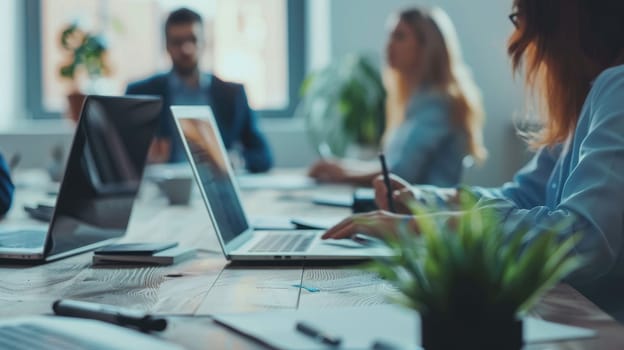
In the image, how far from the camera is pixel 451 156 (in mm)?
3275

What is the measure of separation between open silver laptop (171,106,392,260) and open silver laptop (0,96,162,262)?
128mm

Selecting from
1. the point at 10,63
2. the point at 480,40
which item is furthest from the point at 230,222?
the point at 10,63

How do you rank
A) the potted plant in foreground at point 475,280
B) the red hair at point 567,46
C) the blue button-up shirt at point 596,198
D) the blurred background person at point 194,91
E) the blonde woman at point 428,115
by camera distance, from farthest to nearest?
the blurred background person at point 194,91 < the blonde woman at point 428,115 < the red hair at point 567,46 < the blue button-up shirt at point 596,198 < the potted plant in foreground at point 475,280

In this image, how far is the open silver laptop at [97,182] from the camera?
1.46 meters

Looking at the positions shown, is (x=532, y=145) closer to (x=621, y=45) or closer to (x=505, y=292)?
(x=621, y=45)

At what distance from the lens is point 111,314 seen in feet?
3.26

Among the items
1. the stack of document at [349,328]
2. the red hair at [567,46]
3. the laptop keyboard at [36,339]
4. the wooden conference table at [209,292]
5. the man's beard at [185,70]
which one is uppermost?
the red hair at [567,46]

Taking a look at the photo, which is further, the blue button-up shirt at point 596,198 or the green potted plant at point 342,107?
the green potted plant at point 342,107

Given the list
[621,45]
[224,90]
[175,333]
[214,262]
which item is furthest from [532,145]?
[224,90]

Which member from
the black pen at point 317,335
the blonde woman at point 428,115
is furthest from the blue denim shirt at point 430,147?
the black pen at point 317,335

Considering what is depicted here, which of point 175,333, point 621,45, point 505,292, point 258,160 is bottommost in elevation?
point 258,160

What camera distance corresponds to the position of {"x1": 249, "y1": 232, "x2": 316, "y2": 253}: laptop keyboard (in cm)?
152

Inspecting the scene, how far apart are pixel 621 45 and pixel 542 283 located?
815 mm

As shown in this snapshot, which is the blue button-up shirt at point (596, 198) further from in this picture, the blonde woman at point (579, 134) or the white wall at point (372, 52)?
the white wall at point (372, 52)
